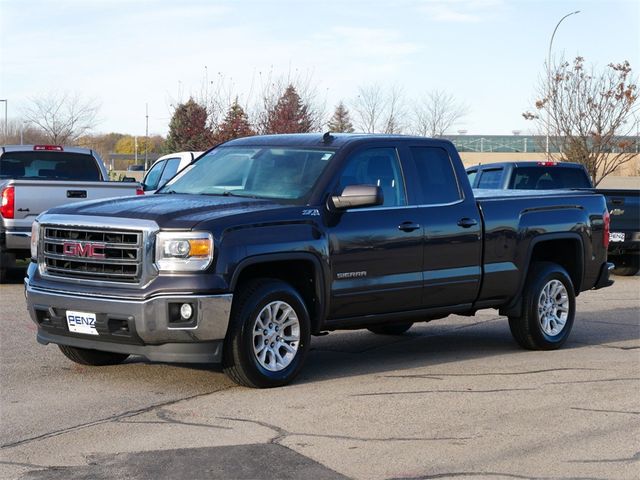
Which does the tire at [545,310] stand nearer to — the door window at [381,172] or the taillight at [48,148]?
the door window at [381,172]

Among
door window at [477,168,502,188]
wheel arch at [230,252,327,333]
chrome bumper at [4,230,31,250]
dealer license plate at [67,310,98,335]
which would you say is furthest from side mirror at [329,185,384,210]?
door window at [477,168,502,188]

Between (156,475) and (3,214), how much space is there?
10.0 meters

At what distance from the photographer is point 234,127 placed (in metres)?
38.1

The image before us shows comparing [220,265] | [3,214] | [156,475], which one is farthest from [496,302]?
[3,214]

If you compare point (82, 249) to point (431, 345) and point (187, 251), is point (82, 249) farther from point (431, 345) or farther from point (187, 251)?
point (431, 345)

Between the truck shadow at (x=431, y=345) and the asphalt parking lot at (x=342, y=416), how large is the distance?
0.04 m

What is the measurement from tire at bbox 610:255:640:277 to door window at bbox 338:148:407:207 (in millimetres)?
10521

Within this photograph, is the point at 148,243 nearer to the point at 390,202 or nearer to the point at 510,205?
the point at 390,202

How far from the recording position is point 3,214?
15.2 metres

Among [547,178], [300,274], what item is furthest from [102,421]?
[547,178]

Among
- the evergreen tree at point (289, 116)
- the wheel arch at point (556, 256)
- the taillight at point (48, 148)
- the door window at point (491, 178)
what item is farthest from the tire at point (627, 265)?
the evergreen tree at point (289, 116)

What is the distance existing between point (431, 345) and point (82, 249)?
3979mm

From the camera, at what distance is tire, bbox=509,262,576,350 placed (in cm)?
1034

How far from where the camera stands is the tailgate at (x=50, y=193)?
15.0m
